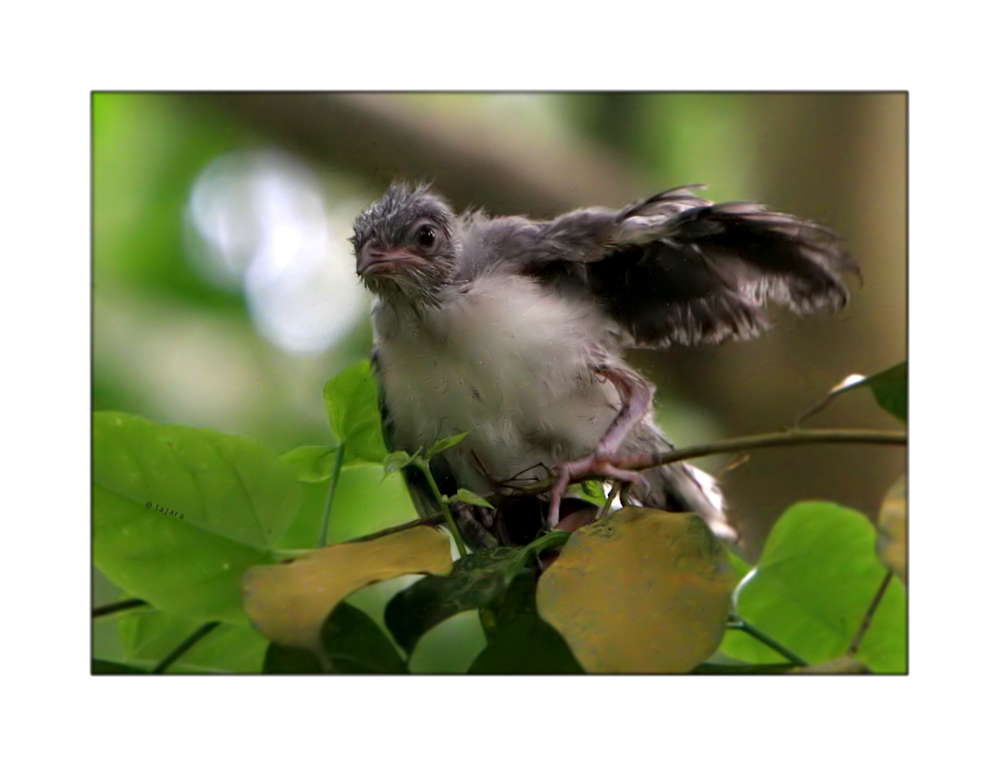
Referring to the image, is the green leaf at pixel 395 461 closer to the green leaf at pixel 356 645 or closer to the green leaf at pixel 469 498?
the green leaf at pixel 469 498

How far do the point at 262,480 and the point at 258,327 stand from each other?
203 mm

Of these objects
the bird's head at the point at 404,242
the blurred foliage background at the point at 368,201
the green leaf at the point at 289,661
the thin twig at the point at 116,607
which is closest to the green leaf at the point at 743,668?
the blurred foliage background at the point at 368,201

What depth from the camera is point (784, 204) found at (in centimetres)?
152

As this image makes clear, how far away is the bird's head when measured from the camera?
1.52 meters

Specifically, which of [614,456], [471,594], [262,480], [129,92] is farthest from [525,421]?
[129,92]

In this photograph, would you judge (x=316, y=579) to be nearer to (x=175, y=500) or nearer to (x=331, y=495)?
(x=331, y=495)

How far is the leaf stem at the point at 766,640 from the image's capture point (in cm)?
148

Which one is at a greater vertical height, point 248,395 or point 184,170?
point 184,170

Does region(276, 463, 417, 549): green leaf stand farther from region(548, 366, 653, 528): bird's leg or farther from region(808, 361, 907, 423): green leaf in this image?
region(808, 361, 907, 423): green leaf

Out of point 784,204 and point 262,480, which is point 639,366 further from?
point 262,480

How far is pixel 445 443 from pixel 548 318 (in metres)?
0.22

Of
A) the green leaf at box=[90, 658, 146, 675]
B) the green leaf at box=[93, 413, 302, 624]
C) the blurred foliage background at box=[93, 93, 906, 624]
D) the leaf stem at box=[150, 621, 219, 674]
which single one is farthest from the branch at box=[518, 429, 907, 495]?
the green leaf at box=[90, 658, 146, 675]

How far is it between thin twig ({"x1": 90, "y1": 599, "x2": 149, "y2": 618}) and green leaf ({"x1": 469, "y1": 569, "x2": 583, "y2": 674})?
43 centimetres

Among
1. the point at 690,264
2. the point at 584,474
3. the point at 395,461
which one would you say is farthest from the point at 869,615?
the point at 395,461
